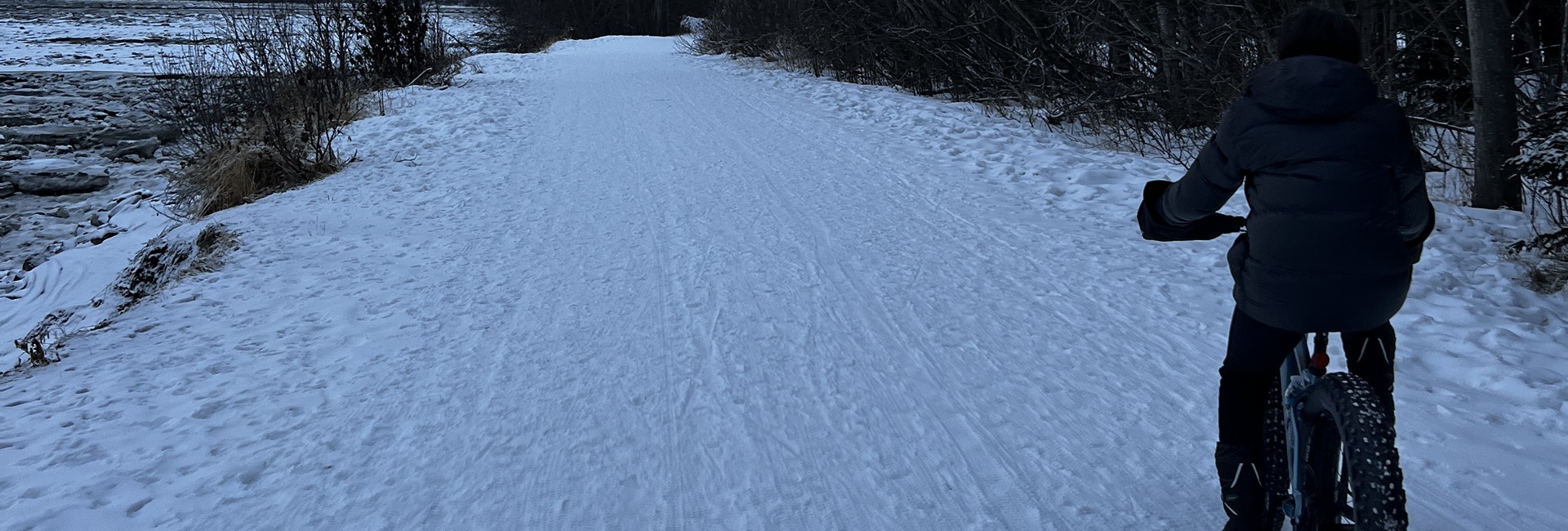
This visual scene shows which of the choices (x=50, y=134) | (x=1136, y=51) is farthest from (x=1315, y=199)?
(x=50, y=134)

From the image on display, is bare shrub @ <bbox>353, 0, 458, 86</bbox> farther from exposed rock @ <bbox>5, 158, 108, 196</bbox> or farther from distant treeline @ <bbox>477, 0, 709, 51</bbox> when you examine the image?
distant treeline @ <bbox>477, 0, 709, 51</bbox>

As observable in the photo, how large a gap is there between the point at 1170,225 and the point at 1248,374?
0.47m

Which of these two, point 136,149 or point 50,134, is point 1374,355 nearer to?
point 136,149

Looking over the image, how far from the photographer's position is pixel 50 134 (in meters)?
15.0

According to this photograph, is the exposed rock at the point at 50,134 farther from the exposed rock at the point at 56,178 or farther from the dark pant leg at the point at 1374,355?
the dark pant leg at the point at 1374,355

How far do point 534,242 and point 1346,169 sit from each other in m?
5.20

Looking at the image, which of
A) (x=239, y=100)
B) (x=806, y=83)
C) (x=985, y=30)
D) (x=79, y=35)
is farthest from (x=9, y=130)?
(x=79, y=35)

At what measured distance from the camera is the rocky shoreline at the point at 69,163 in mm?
9711

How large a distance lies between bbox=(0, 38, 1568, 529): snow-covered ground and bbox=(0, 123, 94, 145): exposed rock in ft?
31.7

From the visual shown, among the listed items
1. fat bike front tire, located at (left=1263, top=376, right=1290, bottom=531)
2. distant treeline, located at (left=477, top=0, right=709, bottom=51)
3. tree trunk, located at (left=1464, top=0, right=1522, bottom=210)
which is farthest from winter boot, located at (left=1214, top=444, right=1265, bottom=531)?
distant treeline, located at (left=477, top=0, right=709, bottom=51)

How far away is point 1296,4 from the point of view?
763 centimetres

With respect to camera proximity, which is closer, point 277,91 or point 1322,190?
point 1322,190

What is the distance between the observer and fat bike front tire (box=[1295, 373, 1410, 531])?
81.9 inches

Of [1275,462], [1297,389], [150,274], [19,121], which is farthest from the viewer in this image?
[19,121]
